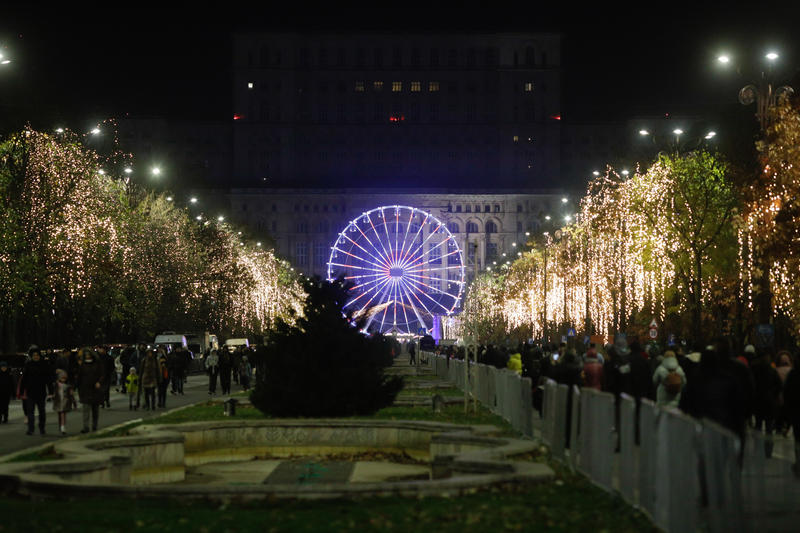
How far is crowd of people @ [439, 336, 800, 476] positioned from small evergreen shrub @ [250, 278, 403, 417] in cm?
340

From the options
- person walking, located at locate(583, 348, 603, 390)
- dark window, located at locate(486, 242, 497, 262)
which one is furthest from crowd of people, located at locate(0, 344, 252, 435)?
dark window, located at locate(486, 242, 497, 262)

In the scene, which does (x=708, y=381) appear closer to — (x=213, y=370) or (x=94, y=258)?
(x=213, y=370)

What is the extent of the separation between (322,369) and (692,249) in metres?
30.6

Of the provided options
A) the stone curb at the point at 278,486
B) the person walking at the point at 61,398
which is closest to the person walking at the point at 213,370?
the person walking at the point at 61,398

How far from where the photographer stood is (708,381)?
14891 mm

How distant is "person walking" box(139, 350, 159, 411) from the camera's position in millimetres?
38219

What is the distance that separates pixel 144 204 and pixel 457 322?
2128 inches

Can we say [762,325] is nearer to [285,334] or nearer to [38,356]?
→ [285,334]

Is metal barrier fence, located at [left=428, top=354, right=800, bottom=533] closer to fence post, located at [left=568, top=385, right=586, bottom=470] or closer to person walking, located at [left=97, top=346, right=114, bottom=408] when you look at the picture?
fence post, located at [left=568, top=385, right=586, bottom=470]

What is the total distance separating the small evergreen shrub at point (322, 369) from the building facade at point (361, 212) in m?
161

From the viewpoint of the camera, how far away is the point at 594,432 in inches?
650

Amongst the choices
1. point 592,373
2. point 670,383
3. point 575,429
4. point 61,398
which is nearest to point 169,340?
point 61,398

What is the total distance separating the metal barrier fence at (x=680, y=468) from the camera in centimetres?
1120

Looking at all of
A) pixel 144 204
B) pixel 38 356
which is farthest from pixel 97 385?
pixel 144 204
